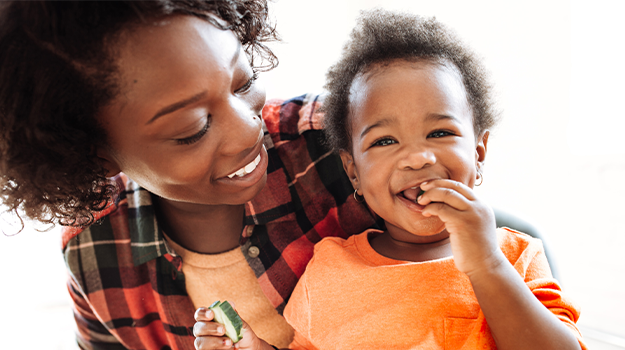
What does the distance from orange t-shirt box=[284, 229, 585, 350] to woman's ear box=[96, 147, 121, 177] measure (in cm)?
59

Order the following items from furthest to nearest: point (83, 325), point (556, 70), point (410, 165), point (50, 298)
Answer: point (50, 298)
point (556, 70)
point (83, 325)
point (410, 165)

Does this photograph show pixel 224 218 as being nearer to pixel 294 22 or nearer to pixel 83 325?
pixel 83 325

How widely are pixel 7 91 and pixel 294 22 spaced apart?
226 cm

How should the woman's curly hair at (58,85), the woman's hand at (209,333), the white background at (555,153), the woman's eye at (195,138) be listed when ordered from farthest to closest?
the white background at (555,153) < the woman's hand at (209,333) < the woman's eye at (195,138) < the woman's curly hair at (58,85)

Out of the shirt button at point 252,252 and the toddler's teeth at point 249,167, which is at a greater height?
the toddler's teeth at point 249,167

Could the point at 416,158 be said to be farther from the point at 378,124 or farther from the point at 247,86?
the point at 247,86

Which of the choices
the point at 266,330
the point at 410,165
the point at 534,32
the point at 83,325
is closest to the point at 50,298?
the point at 83,325

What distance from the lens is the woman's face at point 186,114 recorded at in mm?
843

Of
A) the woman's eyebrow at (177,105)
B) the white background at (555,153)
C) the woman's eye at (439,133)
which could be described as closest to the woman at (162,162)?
the woman's eyebrow at (177,105)

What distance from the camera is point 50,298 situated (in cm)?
273

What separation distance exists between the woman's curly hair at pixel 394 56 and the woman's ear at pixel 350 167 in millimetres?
20

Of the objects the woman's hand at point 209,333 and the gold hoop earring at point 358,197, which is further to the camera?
the gold hoop earring at point 358,197

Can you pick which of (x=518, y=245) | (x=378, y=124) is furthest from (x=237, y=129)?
(x=518, y=245)

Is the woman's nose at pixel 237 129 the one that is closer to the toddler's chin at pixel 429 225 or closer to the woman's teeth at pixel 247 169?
the woman's teeth at pixel 247 169
